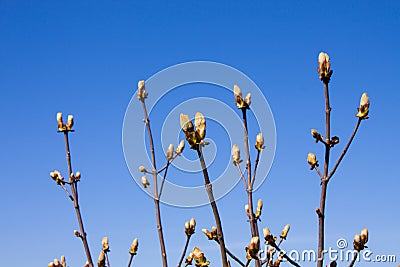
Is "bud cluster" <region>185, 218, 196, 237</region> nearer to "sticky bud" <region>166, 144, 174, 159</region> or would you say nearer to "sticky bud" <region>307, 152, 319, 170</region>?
"sticky bud" <region>166, 144, 174, 159</region>

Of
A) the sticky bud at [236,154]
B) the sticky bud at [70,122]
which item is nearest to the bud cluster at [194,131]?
the sticky bud at [236,154]

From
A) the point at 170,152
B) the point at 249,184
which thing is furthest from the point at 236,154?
the point at 170,152

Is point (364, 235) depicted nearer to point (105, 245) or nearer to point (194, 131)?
point (194, 131)

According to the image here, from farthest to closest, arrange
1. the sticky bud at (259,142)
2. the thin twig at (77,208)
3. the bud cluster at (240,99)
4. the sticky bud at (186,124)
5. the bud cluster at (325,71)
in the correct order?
1. the thin twig at (77,208)
2. the sticky bud at (259,142)
3. the bud cluster at (240,99)
4. the bud cluster at (325,71)
5. the sticky bud at (186,124)

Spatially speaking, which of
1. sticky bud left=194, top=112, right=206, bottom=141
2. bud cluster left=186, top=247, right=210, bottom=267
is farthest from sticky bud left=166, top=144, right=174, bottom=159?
sticky bud left=194, top=112, right=206, bottom=141

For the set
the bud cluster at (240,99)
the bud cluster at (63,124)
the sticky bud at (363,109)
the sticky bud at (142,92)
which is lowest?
the sticky bud at (363,109)

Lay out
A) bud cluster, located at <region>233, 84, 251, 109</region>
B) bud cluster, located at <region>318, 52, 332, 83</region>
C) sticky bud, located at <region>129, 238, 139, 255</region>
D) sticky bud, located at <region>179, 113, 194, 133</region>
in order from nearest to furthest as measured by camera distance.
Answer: sticky bud, located at <region>179, 113, 194, 133</region> → bud cluster, located at <region>318, 52, 332, 83</region> → bud cluster, located at <region>233, 84, 251, 109</region> → sticky bud, located at <region>129, 238, 139, 255</region>

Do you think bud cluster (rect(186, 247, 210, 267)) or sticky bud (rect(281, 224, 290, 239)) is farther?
sticky bud (rect(281, 224, 290, 239))

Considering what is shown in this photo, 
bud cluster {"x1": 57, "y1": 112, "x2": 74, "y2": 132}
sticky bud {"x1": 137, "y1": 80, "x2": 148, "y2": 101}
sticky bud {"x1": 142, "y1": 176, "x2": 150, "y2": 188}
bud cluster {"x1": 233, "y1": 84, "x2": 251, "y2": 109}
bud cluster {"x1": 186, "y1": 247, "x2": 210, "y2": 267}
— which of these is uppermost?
sticky bud {"x1": 137, "y1": 80, "x2": 148, "y2": 101}

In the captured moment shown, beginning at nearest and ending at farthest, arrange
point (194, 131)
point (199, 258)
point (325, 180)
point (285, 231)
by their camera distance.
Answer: point (194, 131), point (199, 258), point (325, 180), point (285, 231)

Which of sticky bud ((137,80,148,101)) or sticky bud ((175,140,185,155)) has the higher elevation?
sticky bud ((137,80,148,101))

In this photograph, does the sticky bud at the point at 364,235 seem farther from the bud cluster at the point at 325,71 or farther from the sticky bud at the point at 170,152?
the sticky bud at the point at 170,152

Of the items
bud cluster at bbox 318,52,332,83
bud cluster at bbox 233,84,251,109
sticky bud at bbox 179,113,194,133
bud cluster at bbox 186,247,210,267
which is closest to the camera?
sticky bud at bbox 179,113,194,133

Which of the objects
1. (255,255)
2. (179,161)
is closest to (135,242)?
(179,161)
